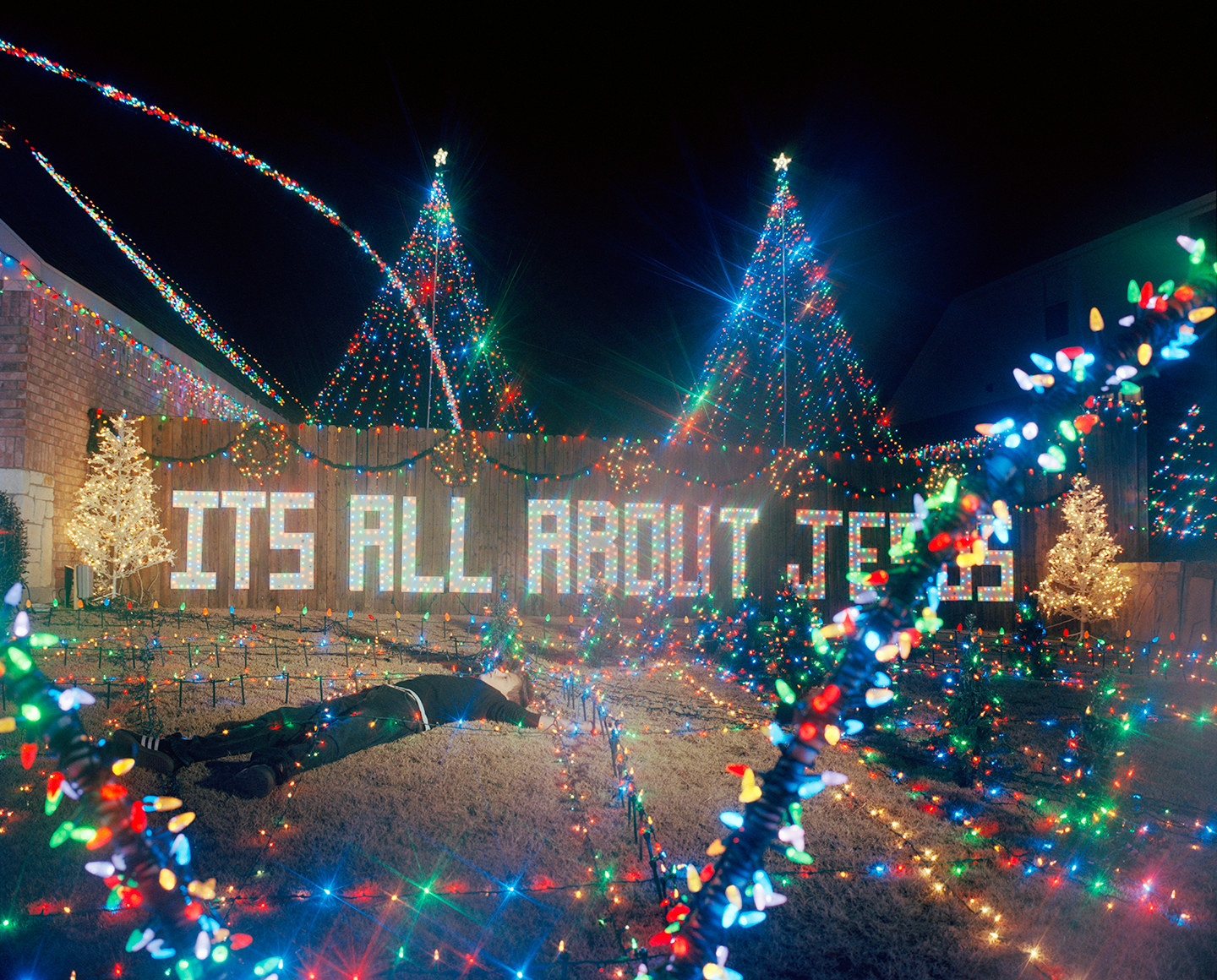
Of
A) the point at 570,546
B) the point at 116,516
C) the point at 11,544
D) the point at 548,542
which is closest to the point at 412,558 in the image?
the point at 548,542

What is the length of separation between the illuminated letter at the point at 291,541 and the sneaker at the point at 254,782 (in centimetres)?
709

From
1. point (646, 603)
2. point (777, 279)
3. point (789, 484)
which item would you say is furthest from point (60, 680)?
point (777, 279)

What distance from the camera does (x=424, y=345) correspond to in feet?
41.7

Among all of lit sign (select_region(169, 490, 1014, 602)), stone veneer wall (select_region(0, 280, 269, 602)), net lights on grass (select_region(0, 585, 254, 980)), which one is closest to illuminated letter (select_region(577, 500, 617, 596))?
lit sign (select_region(169, 490, 1014, 602))

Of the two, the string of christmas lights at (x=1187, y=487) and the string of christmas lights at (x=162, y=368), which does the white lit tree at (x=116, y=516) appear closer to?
the string of christmas lights at (x=162, y=368)

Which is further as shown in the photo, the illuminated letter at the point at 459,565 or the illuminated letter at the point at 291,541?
the illuminated letter at the point at 459,565

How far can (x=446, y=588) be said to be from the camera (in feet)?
35.6

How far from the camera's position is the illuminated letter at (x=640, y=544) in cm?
1154

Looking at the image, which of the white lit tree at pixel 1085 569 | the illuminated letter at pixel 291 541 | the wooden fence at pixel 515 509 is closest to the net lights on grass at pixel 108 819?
the wooden fence at pixel 515 509

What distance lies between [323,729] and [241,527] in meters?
7.19

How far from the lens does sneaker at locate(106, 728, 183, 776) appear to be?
3.87m

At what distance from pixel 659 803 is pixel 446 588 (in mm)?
7260

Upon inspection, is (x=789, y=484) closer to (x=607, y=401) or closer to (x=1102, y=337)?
(x=607, y=401)

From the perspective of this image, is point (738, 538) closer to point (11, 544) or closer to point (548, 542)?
point (548, 542)
